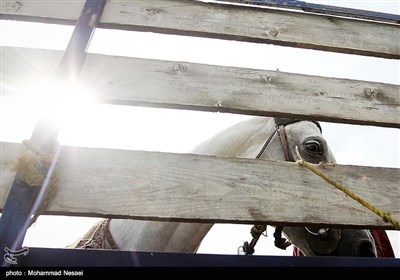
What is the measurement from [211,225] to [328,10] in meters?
1.62

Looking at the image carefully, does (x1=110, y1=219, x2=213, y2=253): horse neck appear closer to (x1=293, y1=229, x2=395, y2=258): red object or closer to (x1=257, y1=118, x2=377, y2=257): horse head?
(x1=257, y1=118, x2=377, y2=257): horse head

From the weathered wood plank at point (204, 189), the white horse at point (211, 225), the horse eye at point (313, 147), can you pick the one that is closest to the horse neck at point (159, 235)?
the white horse at point (211, 225)

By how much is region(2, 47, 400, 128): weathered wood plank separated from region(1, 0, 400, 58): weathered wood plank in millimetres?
232

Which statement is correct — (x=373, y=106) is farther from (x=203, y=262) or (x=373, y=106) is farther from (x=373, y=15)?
(x=203, y=262)

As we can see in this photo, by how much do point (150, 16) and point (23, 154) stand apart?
41.9 inches

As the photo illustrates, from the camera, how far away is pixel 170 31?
184 cm

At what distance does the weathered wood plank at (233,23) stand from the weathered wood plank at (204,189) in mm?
781

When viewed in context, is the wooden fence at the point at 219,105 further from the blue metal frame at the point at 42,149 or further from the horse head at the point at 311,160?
the horse head at the point at 311,160

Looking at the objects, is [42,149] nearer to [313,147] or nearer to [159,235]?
[159,235]

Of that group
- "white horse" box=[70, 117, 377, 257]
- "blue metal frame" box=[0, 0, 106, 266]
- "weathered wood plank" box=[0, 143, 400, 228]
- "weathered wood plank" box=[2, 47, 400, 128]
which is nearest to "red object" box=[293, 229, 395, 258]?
"white horse" box=[70, 117, 377, 257]

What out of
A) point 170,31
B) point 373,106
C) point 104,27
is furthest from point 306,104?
point 104,27

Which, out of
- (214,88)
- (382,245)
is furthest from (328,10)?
(382,245)

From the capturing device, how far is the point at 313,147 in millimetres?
2643

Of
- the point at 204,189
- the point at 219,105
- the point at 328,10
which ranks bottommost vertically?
the point at 204,189
